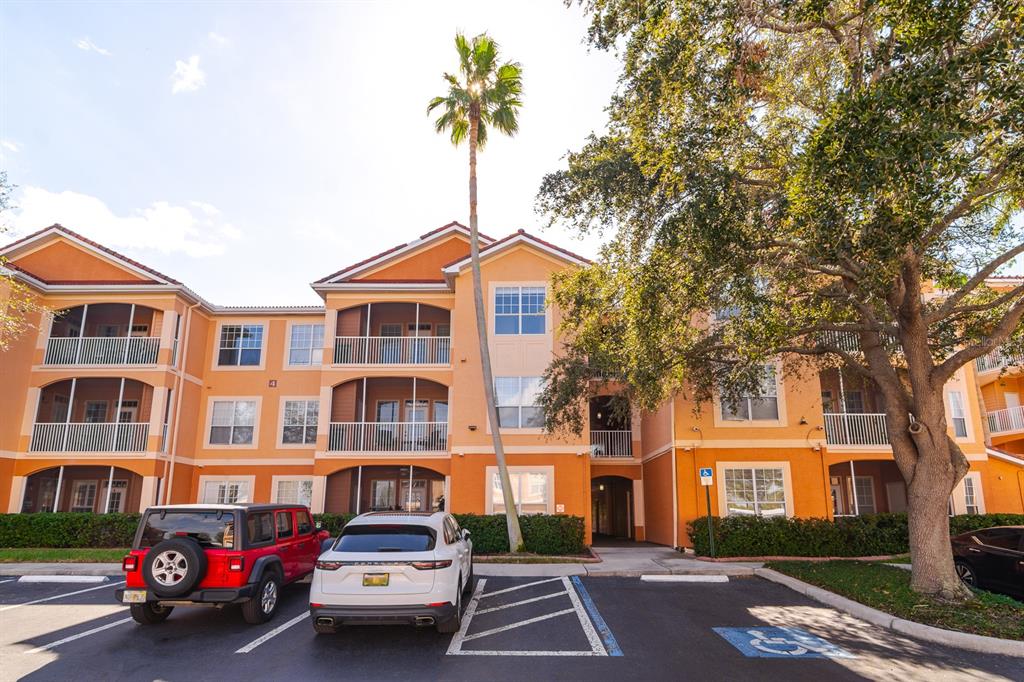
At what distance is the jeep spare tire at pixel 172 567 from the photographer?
8227mm

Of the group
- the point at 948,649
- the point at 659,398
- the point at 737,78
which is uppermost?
the point at 737,78

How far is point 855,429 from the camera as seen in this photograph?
2106cm

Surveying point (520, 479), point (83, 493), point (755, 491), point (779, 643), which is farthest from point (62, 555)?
point (755, 491)

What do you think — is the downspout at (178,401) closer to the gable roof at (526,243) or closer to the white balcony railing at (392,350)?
the white balcony railing at (392,350)

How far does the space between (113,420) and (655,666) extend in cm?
2319

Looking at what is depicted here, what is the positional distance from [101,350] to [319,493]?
9567mm

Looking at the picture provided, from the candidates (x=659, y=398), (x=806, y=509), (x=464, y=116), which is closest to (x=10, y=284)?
(x=464, y=116)

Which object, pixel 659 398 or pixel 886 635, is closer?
pixel 886 635

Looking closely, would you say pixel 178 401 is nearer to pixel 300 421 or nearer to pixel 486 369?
pixel 300 421

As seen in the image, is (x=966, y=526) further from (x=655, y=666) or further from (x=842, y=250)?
(x=655, y=666)

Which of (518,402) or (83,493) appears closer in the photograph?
(518,402)

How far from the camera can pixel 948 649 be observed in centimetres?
816

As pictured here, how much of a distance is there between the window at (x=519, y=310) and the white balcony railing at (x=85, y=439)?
12612 mm

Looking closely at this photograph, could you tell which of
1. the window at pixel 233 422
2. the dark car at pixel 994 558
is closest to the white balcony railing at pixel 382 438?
the window at pixel 233 422
